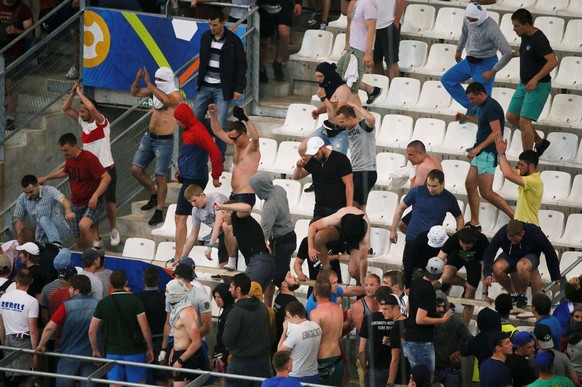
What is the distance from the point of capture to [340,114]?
16.1 m

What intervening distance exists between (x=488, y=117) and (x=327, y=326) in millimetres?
3593

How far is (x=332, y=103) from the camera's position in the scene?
16859 millimetres

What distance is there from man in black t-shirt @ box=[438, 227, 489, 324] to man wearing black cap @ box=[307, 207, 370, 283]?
803mm

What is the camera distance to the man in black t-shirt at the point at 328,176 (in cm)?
1548

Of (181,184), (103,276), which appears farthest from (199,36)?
(103,276)

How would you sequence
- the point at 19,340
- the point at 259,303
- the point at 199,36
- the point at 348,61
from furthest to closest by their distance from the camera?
1. the point at 199,36
2. the point at 348,61
3. the point at 19,340
4. the point at 259,303

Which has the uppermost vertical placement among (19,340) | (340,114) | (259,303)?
(340,114)

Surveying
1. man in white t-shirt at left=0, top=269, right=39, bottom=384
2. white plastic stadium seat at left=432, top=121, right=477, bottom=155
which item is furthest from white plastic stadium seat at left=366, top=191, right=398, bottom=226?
man in white t-shirt at left=0, top=269, right=39, bottom=384

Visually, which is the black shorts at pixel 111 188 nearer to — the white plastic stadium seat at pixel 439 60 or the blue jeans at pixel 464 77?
the blue jeans at pixel 464 77

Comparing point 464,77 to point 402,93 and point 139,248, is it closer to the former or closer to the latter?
point 402,93

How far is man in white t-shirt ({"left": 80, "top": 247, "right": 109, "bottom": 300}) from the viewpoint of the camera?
15047mm

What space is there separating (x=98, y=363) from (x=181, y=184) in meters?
4.40

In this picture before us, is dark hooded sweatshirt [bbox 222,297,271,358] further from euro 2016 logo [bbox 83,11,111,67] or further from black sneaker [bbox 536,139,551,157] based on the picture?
euro 2016 logo [bbox 83,11,111,67]

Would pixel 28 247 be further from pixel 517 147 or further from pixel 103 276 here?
pixel 517 147
